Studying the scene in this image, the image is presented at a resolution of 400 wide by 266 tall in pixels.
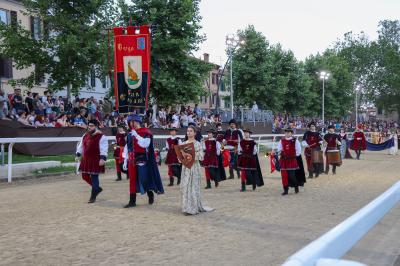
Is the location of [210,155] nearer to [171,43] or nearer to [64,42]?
[64,42]

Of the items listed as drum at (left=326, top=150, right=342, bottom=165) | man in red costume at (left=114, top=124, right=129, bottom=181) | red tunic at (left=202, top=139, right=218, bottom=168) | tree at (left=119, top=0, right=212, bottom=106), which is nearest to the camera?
red tunic at (left=202, top=139, right=218, bottom=168)

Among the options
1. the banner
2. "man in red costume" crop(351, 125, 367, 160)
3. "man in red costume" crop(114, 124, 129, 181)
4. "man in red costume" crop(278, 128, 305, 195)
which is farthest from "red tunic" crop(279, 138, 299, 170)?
"man in red costume" crop(351, 125, 367, 160)

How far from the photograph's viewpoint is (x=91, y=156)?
10000 mm

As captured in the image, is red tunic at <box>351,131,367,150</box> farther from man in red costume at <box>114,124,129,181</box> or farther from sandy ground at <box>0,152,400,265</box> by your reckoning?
man in red costume at <box>114,124,129,181</box>

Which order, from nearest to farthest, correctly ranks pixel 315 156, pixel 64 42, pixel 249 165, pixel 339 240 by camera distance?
1. pixel 339 240
2. pixel 249 165
3. pixel 315 156
4. pixel 64 42

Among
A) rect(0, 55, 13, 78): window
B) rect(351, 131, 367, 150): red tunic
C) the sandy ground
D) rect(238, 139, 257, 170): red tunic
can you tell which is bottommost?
the sandy ground

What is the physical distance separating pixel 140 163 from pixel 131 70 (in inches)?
186

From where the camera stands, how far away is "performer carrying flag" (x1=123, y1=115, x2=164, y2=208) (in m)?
9.66

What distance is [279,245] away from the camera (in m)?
6.34

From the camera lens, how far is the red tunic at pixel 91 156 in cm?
996

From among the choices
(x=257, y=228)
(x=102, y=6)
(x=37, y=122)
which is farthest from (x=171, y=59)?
(x=257, y=228)

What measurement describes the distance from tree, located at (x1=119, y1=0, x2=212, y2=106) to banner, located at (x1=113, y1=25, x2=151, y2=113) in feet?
48.3

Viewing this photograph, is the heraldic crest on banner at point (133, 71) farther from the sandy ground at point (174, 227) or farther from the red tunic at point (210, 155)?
the sandy ground at point (174, 227)

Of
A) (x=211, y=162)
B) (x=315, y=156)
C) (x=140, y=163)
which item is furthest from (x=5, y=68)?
(x=140, y=163)
